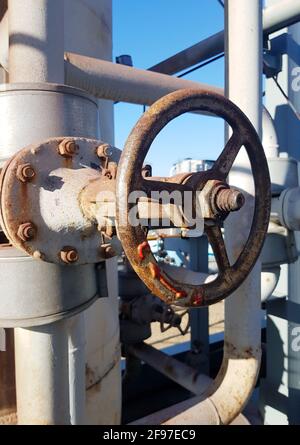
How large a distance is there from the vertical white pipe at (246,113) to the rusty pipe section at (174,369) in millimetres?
575

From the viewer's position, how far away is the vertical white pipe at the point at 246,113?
80 centimetres

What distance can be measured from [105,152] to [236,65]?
44 cm

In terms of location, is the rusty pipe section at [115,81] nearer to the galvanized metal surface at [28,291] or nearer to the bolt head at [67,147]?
the bolt head at [67,147]

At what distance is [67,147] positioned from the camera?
49cm

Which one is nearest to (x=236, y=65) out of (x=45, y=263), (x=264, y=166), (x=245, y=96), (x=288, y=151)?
(x=245, y=96)

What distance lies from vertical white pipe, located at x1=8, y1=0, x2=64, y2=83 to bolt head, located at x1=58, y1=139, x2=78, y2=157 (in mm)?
145

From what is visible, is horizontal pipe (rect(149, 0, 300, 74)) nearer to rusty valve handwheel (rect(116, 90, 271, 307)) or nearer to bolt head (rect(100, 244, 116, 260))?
rusty valve handwheel (rect(116, 90, 271, 307))

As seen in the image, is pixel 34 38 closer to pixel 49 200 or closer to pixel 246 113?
pixel 49 200

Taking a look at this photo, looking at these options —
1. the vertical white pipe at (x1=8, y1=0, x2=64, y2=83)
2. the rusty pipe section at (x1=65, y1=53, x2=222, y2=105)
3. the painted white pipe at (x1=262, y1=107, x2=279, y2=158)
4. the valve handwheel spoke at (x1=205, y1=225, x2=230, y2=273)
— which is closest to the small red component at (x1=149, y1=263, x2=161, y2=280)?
the valve handwheel spoke at (x1=205, y1=225, x2=230, y2=273)

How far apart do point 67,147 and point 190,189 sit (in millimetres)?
180

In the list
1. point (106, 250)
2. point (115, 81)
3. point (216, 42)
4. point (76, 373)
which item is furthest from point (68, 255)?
point (216, 42)

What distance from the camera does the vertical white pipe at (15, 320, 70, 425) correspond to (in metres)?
0.57
